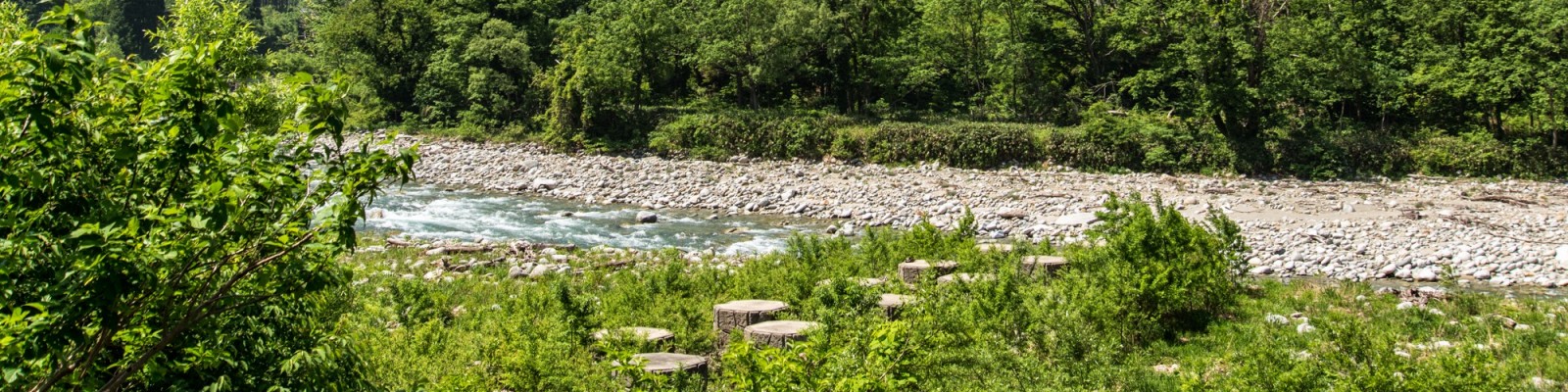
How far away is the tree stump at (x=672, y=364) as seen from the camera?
6.92 meters

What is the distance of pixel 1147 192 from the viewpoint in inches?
923

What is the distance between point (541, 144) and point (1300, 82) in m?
22.4

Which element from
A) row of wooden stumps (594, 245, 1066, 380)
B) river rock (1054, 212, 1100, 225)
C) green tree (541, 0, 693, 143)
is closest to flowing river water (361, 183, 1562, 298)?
river rock (1054, 212, 1100, 225)

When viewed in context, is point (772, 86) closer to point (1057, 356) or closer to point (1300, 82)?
point (1300, 82)

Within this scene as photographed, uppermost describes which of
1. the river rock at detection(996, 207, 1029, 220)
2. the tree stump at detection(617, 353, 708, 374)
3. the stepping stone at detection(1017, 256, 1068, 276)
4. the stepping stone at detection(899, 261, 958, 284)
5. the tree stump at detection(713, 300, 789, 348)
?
the tree stump at detection(617, 353, 708, 374)

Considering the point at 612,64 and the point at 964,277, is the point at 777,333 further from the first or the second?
the point at 612,64

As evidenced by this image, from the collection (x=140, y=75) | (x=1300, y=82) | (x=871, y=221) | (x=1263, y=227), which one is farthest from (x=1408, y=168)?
(x=140, y=75)

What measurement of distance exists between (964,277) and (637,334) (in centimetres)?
413

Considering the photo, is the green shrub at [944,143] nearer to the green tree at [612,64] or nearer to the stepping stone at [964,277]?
the green tree at [612,64]

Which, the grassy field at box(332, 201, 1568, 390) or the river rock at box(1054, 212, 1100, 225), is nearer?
the grassy field at box(332, 201, 1568, 390)

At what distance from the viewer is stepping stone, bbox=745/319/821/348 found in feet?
26.1

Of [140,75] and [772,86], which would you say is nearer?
[140,75]

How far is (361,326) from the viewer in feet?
26.0

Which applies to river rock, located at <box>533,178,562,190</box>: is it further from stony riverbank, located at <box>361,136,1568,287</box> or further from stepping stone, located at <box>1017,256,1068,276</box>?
stepping stone, located at <box>1017,256,1068,276</box>
